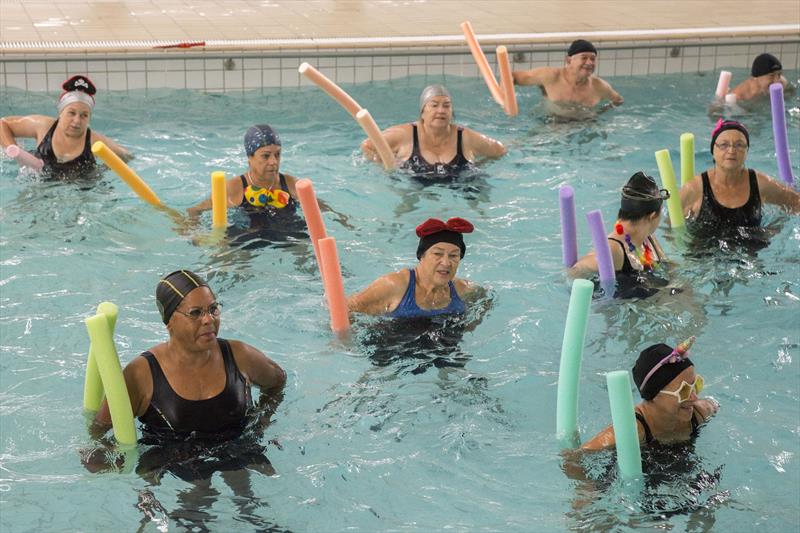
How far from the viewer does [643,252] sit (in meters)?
7.36

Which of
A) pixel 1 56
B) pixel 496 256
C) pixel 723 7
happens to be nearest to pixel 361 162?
pixel 496 256

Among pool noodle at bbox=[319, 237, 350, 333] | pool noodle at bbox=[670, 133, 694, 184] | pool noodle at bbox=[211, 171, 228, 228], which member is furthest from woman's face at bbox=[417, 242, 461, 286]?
pool noodle at bbox=[670, 133, 694, 184]

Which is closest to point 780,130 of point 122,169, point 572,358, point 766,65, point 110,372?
point 766,65

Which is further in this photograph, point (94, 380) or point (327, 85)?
point (327, 85)

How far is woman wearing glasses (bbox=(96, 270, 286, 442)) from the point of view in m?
5.05

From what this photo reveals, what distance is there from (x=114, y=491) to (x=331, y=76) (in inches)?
319

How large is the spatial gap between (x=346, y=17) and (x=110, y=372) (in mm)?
10330

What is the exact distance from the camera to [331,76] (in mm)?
12828

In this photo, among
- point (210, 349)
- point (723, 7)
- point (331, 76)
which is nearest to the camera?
point (210, 349)

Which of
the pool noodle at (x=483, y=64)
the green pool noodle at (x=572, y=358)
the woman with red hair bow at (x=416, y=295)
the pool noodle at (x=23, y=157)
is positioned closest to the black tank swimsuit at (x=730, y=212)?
the woman with red hair bow at (x=416, y=295)

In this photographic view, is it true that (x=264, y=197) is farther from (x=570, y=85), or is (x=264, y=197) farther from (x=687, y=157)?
(x=570, y=85)

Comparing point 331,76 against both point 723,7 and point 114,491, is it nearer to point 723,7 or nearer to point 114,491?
point 723,7

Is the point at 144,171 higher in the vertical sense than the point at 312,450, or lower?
higher

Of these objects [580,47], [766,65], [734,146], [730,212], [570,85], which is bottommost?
[730,212]
